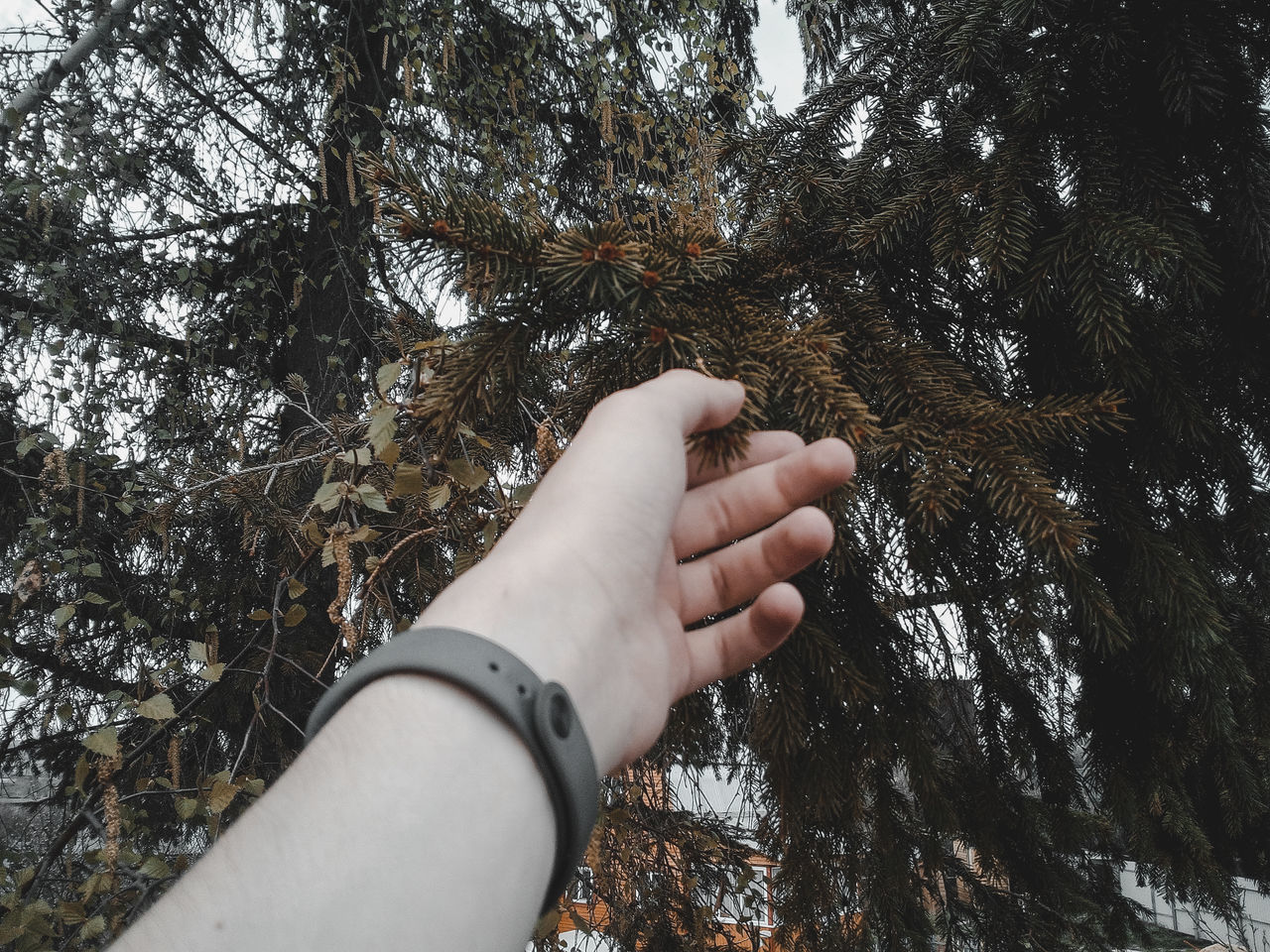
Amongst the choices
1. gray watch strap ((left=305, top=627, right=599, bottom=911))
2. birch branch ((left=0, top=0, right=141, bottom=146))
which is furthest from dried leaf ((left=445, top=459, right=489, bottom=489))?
birch branch ((left=0, top=0, right=141, bottom=146))

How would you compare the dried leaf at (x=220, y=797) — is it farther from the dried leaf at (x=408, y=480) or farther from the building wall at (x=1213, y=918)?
the building wall at (x=1213, y=918)

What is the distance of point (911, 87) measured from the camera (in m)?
1.08

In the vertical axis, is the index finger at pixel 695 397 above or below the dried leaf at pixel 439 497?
below

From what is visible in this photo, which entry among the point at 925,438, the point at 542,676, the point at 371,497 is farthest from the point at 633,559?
the point at 371,497

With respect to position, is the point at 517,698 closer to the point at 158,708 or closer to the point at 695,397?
the point at 695,397

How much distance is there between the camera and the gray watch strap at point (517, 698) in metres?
0.52

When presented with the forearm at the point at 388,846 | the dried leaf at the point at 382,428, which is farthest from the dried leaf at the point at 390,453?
the forearm at the point at 388,846

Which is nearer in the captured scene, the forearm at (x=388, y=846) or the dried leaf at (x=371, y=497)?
the forearm at (x=388, y=846)

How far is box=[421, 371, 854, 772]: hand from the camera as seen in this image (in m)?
0.61

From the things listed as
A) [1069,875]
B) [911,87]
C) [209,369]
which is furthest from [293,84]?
[1069,875]

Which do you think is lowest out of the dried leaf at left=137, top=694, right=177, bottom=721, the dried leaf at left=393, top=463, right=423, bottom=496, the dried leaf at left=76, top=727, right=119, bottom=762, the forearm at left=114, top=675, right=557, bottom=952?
the forearm at left=114, top=675, right=557, bottom=952

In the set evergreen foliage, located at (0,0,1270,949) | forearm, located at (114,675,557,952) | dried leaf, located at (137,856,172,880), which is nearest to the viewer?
forearm, located at (114,675,557,952)

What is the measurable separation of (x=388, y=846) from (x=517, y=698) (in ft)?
0.38

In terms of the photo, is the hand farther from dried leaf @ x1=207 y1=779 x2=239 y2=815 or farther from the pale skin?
dried leaf @ x1=207 y1=779 x2=239 y2=815
